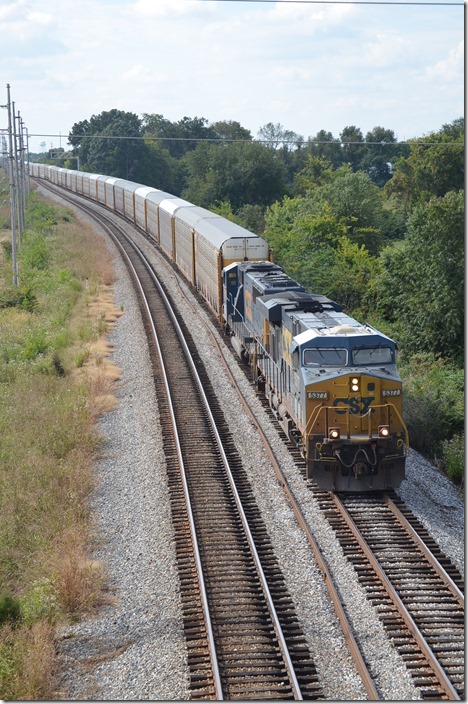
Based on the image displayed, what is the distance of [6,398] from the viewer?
22031 mm

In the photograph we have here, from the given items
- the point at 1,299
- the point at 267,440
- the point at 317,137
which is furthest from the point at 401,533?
the point at 317,137

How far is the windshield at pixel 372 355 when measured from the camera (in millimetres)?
15617

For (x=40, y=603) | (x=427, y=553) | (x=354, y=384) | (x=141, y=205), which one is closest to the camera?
(x=40, y=603)

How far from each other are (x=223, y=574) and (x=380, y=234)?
3913 centimetres

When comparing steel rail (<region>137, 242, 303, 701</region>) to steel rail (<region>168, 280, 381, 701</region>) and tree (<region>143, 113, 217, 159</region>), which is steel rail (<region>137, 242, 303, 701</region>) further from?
tree (<region>143, 113, 217, 159</region>)

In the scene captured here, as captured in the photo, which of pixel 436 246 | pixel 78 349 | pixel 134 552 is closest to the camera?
pixel 134 552

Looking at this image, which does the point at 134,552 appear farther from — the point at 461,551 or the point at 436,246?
the point at 436,246

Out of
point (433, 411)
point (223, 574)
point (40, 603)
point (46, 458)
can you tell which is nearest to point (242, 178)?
Answer: point (433, 411)

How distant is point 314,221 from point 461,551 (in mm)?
33207

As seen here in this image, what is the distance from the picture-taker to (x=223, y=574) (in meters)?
12.7

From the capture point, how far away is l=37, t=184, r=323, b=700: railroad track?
10.1m

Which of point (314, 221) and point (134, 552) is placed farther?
point (314, 221)

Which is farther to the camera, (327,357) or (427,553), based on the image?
(327,357)

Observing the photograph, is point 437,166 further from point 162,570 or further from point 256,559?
point 162,570
